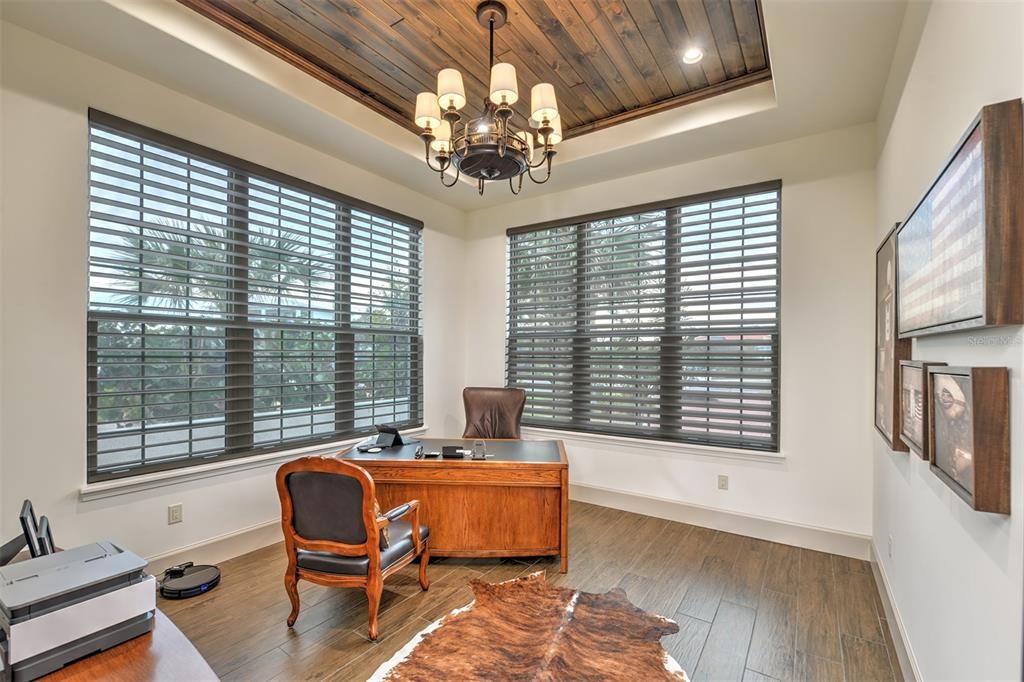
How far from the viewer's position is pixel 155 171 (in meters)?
2.83

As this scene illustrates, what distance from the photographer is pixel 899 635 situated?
84.3 inches

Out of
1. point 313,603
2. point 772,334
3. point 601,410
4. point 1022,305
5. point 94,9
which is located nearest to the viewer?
point 1022,305

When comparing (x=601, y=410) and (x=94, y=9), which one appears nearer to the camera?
(x=94, y=9)

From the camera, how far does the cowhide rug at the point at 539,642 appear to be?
6.58 ft

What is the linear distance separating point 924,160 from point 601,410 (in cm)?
293

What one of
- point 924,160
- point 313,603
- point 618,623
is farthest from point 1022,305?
point 313,603

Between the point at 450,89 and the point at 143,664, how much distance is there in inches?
92.4

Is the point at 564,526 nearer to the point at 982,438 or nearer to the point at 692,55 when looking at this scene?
the point at 982,438

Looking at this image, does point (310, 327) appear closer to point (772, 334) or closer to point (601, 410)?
point (601, 410)

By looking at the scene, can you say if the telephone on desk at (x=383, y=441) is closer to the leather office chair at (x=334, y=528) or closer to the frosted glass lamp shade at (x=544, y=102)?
the leather office chair at (x=334, y=528)

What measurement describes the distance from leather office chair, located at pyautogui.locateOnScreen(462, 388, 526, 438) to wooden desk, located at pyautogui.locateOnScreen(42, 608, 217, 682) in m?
2.91

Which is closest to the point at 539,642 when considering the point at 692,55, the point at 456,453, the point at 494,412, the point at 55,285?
the point at 456,453

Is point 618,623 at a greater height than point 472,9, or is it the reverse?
point 472,9

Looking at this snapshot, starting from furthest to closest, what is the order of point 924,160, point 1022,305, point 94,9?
point 94,9
point 924,160
point 1022,305
